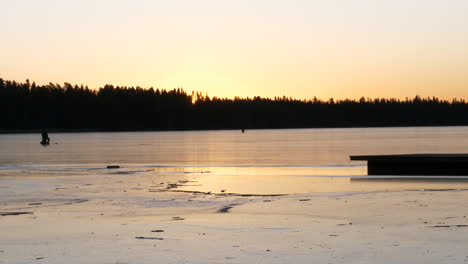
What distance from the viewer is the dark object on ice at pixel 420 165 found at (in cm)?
2764

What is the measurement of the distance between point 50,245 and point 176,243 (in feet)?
6.53

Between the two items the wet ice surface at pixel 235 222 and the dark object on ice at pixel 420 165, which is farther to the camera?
the dark object on ice at pixel 420 165

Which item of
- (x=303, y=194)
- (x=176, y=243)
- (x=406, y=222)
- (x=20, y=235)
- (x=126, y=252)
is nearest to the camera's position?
(x=126, y=252)

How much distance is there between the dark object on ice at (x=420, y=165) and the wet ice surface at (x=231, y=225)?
5.53 metres

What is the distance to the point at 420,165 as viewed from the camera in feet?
93.0

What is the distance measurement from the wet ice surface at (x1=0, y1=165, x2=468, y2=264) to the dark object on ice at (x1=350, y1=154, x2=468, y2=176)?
553 centimetres

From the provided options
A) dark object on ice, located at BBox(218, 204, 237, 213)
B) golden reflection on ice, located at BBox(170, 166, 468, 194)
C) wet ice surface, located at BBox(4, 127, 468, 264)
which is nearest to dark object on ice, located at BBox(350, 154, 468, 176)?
golden reflection on ice, located at BBox(170, 166, 468, 194)

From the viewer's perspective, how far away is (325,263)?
1035 cm

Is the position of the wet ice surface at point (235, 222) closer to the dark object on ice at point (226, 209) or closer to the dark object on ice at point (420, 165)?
the dark object on ice at point (226, 209)

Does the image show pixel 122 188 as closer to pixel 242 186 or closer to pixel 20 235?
pixel 242 186

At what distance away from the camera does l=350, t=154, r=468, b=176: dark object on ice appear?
2764 centimetres

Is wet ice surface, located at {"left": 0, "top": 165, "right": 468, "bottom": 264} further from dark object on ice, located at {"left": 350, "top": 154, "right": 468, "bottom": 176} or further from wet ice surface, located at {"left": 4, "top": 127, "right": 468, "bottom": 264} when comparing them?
dark object on ice, located at {"left": 350, "top": 154, "right": 468, "bottom": 176}

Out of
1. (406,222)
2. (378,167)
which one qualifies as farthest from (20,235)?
(378,167)

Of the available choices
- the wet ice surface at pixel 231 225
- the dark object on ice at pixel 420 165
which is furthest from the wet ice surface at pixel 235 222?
the dark object on ice at pixel 420 165
